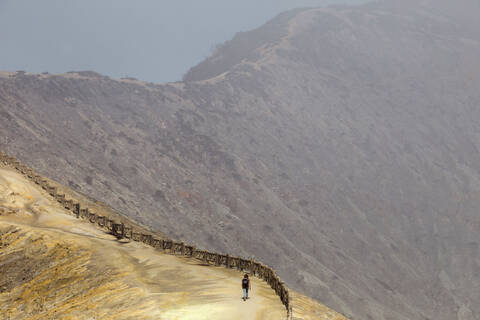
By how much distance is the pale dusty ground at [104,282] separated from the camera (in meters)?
19.8

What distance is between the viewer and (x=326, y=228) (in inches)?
3553

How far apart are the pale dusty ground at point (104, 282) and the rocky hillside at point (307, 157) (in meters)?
37.1

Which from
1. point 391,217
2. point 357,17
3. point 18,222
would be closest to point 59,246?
point 18,222

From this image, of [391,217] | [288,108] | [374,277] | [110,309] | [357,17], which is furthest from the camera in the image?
[357,17]

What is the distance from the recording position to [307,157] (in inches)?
4225

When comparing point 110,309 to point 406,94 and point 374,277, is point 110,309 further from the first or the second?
point 406,94

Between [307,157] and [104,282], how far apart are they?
87.8 metres

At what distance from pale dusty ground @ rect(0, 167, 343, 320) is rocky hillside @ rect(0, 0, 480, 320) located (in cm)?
3709

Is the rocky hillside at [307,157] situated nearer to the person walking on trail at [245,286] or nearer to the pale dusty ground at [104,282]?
the pale dusty ground at [104,282]

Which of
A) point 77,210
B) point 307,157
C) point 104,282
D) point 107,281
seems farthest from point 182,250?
point 307,157

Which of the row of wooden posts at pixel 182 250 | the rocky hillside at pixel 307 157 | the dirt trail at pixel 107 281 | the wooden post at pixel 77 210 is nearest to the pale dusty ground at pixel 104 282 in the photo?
the dirt trail at pixel 107 281

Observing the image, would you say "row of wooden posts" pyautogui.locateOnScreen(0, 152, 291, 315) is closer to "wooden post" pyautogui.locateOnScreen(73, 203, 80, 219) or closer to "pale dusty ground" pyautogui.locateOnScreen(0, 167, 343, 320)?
"wooden post" pyautogui.locateOnScreen(73, 203, 80, 219)

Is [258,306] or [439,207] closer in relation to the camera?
[258,306]

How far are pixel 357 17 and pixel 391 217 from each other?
323 feet
